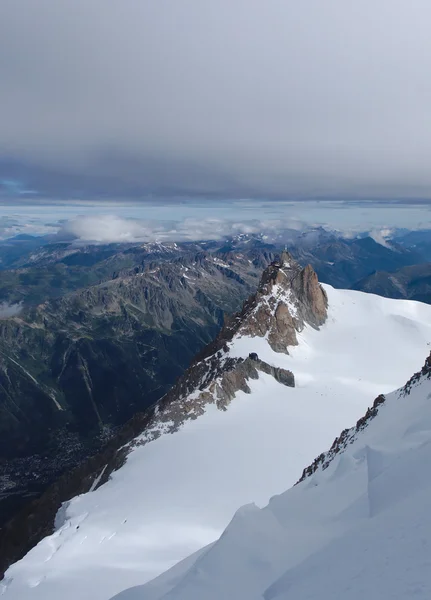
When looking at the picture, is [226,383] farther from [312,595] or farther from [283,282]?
[312,595]

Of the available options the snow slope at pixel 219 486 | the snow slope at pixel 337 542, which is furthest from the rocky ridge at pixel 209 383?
the snow slope at pixel 337 542

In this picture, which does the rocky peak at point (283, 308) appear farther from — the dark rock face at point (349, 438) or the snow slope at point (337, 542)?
the snow slope at point (337, 542)

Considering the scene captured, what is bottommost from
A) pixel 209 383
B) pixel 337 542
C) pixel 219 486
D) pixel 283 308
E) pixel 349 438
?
pixel 219 486

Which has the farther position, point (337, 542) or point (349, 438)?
point (349, 438)

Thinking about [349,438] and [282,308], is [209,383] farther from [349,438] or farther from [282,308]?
[349,438]

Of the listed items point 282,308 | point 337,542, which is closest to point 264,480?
point 337,542

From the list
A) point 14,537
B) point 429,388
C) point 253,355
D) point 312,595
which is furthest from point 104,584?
point 253,355
